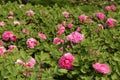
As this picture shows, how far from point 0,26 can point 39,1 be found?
3.58 m

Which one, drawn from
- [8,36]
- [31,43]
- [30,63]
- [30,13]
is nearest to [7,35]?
[8,36]

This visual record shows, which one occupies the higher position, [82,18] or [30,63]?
[30,63]

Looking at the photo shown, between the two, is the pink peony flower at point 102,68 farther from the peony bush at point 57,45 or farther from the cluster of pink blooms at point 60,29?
the cluster of pink blooms at point 60,29

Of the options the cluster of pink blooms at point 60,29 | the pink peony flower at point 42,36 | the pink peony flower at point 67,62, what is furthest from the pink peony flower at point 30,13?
the pink peony flower at point 67,62

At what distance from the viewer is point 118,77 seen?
10.2 ft

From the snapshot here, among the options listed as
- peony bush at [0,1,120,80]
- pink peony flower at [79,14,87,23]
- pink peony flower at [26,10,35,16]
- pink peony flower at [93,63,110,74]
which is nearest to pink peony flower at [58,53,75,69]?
peony bush at [0,1,120,80]

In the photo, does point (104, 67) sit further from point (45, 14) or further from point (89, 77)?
point (45, 14)

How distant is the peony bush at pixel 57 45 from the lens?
3.06m

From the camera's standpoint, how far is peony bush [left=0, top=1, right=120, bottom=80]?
3057mm

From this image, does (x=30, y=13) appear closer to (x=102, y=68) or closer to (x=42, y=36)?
(x=42, y=36)

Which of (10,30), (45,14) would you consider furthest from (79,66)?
(45,14)

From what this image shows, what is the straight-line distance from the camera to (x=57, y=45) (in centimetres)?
390

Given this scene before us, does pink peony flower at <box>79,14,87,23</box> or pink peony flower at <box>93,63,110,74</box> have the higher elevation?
pink peony flower at <box>93,63,110,74</box>

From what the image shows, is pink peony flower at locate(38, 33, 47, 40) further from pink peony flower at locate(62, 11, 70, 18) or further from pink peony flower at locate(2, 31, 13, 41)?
pink peony flower at locate(62, 11, 70, 18)
